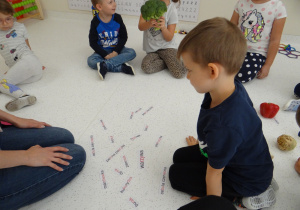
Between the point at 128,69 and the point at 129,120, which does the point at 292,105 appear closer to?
the point at 129,120

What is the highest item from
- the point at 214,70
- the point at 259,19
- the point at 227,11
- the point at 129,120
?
the point at 214,70

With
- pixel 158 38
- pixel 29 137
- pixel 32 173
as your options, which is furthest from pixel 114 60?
pixel 32 173

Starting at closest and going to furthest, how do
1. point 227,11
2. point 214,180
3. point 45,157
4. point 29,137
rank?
point 214,180
point 45,157
point 29,137
point 227,11

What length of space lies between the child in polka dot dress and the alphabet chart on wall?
0.69 metres

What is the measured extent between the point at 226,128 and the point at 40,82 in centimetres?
147

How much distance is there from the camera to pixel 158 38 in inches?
67.6

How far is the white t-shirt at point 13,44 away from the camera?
1524 mm

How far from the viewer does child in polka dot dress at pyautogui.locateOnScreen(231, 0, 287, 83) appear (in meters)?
1.44

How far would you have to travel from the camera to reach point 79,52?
200 centimetres

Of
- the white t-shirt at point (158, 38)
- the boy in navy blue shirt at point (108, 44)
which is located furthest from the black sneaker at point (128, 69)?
the white t-shirt at point (158, 38)

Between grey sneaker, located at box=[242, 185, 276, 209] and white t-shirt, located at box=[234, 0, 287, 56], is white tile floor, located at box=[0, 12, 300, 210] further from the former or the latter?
white t-shirt, located at box=[234, 0, 287, 56]

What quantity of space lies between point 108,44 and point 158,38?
1.39 feet

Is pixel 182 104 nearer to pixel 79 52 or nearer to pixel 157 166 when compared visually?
pixel 157 166

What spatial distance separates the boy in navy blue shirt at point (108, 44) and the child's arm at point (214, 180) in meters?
1.10
